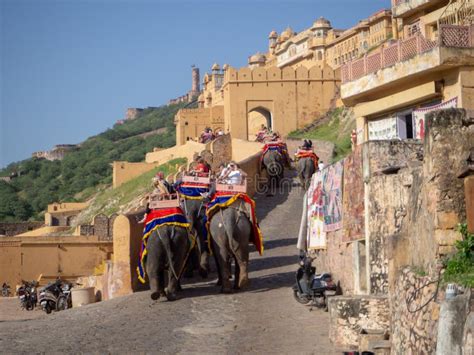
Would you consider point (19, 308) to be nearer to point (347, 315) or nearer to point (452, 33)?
point (452, 33)

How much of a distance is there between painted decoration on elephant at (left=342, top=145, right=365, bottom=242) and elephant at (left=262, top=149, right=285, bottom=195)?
13.3m

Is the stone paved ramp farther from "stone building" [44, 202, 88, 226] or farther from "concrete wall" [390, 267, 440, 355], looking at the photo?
"stone building" [44, 202, 88, 226]

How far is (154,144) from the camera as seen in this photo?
380 feet

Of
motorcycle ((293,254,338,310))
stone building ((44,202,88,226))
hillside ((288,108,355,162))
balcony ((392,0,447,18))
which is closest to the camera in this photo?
motorcycle ((293,254,338,310))

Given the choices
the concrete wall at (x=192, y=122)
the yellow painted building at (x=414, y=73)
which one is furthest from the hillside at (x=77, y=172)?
the yellow painted building at (x=414, y=73)

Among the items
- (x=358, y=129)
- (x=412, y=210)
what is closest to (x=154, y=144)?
(x=358, y=129)

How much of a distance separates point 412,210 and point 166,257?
6.42 meters

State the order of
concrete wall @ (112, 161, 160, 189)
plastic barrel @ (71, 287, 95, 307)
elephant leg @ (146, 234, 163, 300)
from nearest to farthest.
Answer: elephant leg @ (146, 234, 163, 300), plastic barrel @ (71, 287, 95, 307), concrete wall @ (112, 161, 160, 189)

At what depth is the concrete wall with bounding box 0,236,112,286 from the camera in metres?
29.5

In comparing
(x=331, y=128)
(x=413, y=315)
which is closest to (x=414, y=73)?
(x=413, y=315)

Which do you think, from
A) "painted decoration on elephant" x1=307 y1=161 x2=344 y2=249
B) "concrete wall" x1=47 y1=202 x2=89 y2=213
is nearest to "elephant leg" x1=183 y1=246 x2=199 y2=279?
"painted decoration on elephant" x1=307 y1=161 x2=344 y2=249

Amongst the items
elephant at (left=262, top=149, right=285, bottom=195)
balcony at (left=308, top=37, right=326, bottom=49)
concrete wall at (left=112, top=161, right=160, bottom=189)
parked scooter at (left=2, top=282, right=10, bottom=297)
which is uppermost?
balcony at (left=308, top=37, right=326, bottom=49)

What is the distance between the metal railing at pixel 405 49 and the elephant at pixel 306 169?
2.56 metres

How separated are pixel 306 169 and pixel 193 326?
469 inches
